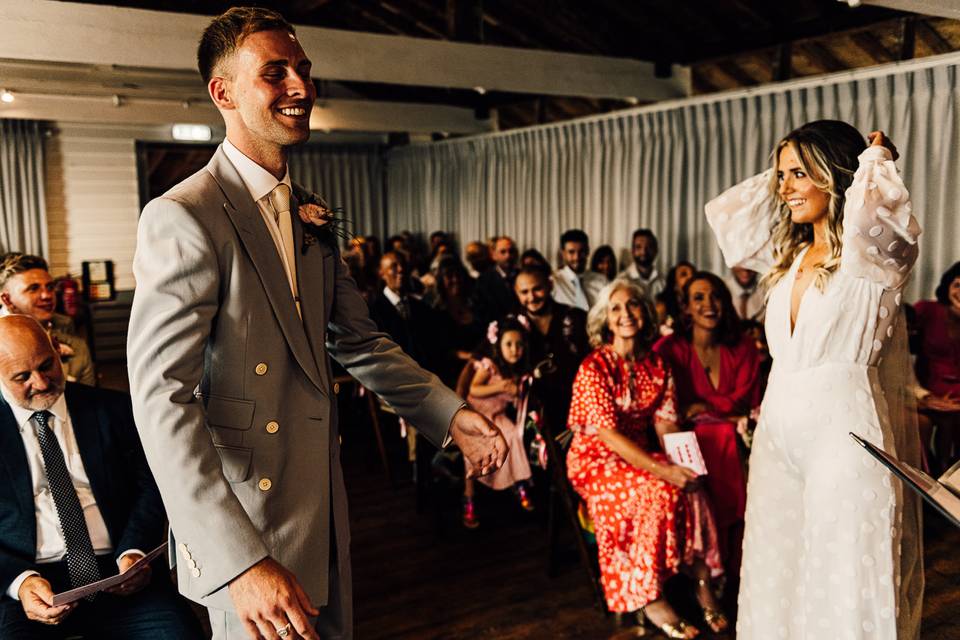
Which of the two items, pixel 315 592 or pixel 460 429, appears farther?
pixel 460 429

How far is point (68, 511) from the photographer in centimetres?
222

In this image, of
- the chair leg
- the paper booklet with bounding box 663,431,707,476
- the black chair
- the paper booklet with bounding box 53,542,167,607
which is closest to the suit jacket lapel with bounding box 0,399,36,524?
the paper booklet with bounding box 53,542,167,607

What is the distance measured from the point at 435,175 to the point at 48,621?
9.91 m

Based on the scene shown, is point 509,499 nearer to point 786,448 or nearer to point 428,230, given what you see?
point 786,448

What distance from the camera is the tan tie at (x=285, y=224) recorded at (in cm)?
144

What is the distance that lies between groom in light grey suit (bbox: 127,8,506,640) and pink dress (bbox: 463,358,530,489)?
2.58 m

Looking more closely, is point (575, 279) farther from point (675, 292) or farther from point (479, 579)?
point (479, 579)

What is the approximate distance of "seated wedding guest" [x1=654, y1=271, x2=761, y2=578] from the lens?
3.40 meters

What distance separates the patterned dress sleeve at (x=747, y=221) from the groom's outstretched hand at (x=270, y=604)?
1.76m

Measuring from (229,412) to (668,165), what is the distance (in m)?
6.58

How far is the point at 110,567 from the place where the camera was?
7.54 feet

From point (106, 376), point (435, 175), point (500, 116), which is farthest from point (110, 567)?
point (435, 175)

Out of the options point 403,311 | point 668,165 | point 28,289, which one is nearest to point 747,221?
point 28,289

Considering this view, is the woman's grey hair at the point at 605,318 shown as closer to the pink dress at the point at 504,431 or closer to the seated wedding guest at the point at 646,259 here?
the pink dress at the point at 504,431
